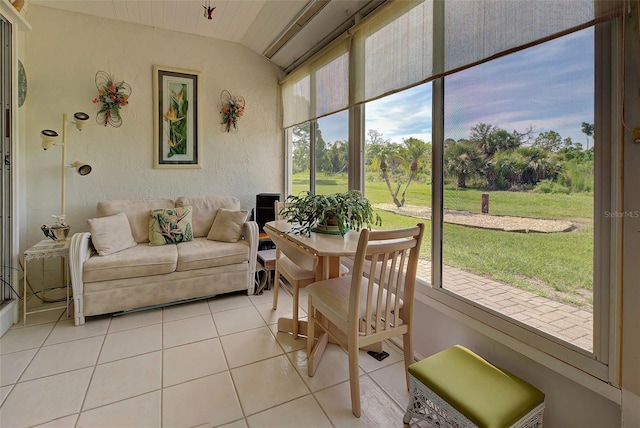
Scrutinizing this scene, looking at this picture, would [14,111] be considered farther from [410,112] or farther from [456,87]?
[456,87]

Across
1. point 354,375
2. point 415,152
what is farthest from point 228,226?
point 354,375

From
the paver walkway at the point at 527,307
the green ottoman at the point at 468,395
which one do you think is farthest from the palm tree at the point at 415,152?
the green ottoman at the point at 468,395

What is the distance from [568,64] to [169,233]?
328 centimetres

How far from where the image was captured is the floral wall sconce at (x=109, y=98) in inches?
127

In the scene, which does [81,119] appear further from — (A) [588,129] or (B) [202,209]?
(A) [588,129]

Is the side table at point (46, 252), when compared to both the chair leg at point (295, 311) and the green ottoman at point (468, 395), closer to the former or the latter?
the chair leg at point (295, 311)

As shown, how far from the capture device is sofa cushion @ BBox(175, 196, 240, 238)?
3.39 m

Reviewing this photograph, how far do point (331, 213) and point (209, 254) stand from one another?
56.3 inches

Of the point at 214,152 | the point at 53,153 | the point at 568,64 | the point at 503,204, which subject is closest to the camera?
the point at 568,64

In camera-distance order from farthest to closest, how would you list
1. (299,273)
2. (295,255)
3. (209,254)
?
(209,254)
(299,273)
(295,255)

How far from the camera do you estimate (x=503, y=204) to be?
1640 millimetres

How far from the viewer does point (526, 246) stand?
154 centimetres

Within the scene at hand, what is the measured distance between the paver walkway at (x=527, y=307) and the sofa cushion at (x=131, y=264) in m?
2.31

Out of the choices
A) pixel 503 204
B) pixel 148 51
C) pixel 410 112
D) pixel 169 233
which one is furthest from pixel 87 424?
pixel 148 51
